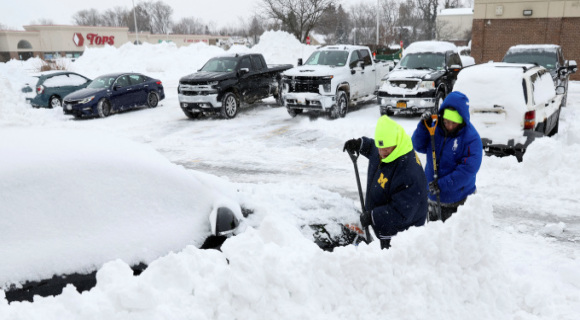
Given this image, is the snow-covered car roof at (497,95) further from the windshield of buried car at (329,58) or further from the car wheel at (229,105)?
the car wheel at (229,105)

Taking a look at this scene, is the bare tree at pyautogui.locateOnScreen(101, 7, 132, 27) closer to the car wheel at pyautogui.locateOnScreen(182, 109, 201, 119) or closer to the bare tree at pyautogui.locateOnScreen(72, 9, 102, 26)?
the bare tree at pyautogui.locateOnScreen(72, 9, 102, 26)

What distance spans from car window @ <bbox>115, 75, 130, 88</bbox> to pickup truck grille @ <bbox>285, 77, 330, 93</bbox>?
6.45 metres

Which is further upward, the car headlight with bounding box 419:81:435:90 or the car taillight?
the car headlight with bounding box 419:81:435:90

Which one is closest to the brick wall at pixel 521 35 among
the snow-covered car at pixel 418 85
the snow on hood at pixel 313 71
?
the snow-covered car at pixel 418 85

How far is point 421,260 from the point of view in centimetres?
315

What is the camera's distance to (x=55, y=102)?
648 inches

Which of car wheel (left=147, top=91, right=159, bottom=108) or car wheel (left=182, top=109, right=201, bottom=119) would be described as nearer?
car wheel (left=182, top=109, right=201, bottom=119)

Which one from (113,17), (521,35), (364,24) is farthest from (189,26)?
(521,35)

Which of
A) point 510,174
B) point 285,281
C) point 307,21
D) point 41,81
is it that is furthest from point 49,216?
point 307,21

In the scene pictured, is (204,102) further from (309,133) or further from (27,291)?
(27,291)

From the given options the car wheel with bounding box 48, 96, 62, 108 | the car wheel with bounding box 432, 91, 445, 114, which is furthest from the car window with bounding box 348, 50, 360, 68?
the car wheel with bounding box 48, 96, 62, 108

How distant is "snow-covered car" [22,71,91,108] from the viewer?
16203 millimetres

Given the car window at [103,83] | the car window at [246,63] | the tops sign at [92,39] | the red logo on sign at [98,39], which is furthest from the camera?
the red logo on sign at [98,39]

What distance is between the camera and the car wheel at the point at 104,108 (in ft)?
48.1
